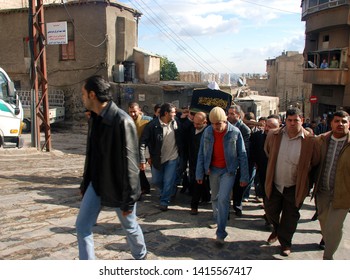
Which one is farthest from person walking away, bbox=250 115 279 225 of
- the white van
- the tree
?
the tree

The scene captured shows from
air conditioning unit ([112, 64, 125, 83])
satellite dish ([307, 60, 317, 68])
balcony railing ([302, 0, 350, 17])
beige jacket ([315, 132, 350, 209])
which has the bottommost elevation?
beige jacket ([315, 132, 350, 209])

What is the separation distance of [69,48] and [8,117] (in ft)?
36.1

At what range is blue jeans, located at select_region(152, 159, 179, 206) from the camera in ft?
18.0

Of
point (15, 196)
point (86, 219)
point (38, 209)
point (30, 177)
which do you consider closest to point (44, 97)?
point (30, 177)

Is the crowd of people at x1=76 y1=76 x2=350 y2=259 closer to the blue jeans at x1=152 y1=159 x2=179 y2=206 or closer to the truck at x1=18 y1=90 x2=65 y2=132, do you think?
the blue jeans at x1=152 y1=159 x2=179 y2=206

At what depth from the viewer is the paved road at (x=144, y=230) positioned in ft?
12.9

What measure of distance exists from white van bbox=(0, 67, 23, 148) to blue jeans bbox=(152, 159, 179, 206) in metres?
7.08

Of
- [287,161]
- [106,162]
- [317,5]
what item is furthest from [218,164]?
[317,5]

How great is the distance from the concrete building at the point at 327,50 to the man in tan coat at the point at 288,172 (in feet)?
59.9

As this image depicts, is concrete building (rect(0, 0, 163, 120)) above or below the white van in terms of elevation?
above

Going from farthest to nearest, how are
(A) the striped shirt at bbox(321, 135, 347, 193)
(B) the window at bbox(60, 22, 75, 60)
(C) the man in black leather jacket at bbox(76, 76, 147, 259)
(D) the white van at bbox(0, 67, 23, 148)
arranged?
(B) the window at bbox(60, 22, 75, 60), (D) the white van at bbox(0, 67, 23, 148), (A) the striped shirt at bbox(321, 135, 347, 193), (C) the man in black leather jacket at bbox(76, 76, 147, 259)

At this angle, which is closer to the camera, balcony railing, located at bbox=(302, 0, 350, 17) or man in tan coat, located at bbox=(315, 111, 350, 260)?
man in tan coat, located at bbox=(315, 111, 350, 260)

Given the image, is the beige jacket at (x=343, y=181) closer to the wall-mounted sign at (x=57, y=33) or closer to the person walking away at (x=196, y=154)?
the person walking away at (x=196, y=154)

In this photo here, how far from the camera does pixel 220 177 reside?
14.9 feet
